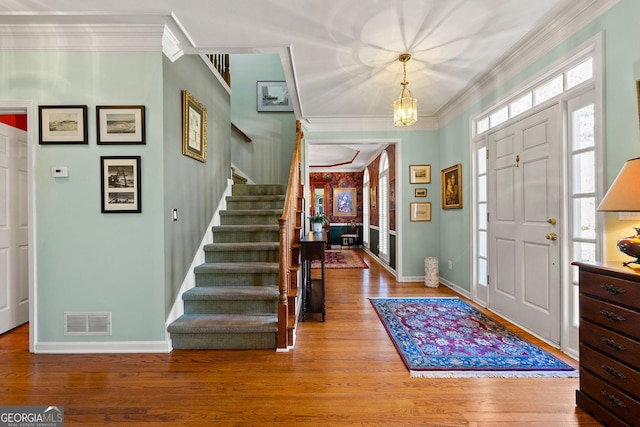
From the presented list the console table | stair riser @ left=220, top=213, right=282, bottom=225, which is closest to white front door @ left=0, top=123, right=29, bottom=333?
stair riser @ left=220, top=213, right=282, bottom=225

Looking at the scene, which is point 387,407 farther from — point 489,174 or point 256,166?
point 256,166

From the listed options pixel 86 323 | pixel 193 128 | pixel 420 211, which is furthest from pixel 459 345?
pixel 193 128

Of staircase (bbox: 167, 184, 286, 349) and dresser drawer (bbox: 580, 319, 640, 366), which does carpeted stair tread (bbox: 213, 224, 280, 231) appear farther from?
dresser drawer (bbox: 580, 319, 640, 366)

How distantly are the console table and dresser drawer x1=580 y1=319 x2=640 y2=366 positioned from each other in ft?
7.16

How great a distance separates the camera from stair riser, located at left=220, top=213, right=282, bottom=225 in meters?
4.04

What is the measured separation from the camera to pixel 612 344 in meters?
1.63

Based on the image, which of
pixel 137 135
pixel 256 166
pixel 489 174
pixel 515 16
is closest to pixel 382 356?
pixel 489 174

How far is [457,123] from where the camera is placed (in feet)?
14.5

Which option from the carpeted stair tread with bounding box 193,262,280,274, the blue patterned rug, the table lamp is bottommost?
the blue patterned rug

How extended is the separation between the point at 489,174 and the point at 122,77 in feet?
13.1

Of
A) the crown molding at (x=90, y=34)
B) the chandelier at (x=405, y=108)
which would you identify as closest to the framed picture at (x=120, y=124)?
the crown molding at (x=90, y=34)

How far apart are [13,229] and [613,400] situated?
5246 mm

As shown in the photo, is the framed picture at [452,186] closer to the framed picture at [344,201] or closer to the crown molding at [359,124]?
the crown molding at [359,124]

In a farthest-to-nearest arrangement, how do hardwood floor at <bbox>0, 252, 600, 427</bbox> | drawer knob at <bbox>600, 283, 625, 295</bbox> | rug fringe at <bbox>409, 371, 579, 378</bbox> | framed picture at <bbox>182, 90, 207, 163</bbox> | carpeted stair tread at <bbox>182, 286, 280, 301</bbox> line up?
framed picture at <bbox>182, 90, 207, 163</bbox> < carpeted stair tread at <bbox>182, 286, 280, 301</bbox> < rug fringe at <bbox>409, 371, 579, 378</bbox> < hardwood floor at <bbox>0, 252, 600, 427</bbox> < drawer knob at <bbox>600, 283, 625, 295</bbox>
